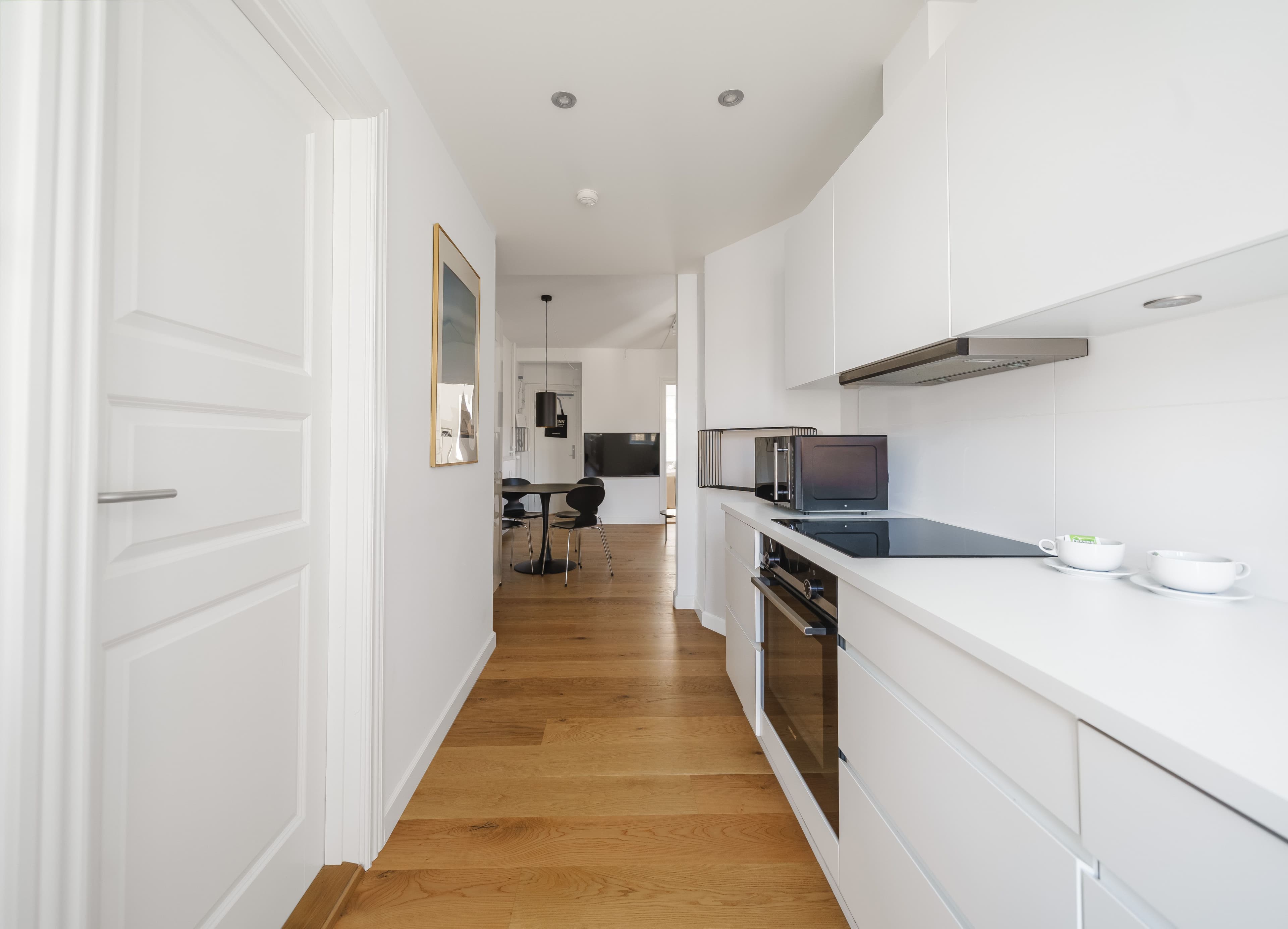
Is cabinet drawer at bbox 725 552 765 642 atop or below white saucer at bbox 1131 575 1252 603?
below

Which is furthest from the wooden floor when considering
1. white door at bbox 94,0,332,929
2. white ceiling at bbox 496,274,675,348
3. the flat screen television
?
the flat screen television

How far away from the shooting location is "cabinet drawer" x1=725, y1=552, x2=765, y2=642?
1.93 m

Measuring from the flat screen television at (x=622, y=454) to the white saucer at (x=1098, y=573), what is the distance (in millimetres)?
6495

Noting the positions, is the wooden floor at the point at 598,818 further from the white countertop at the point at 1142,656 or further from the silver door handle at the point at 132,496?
the silver door handle at the point at 132,496

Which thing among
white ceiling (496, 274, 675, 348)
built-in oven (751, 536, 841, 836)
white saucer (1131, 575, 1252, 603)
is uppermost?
white ceiling (496, 274, 675, 348)

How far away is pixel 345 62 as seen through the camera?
1.28 metres

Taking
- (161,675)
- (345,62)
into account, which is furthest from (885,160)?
(161,675)

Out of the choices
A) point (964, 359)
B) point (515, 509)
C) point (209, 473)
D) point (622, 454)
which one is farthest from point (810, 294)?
point (622, 454)

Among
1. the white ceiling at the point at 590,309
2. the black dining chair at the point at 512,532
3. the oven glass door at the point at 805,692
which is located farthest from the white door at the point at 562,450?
the oven glass door at the point at 805,692

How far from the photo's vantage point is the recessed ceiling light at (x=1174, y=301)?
884 mm

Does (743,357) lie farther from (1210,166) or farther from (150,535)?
(150,535)

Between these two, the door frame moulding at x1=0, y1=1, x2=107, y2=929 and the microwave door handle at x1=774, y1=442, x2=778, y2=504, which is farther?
the microwave door handle at x1=774, y1=442, x2=778, y2=504

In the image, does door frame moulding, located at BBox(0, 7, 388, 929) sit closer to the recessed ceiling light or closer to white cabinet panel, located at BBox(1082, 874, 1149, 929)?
white cabinet panel, located at BBox(1082, 874, 1149, 929)

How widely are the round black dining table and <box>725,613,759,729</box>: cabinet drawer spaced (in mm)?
2492
